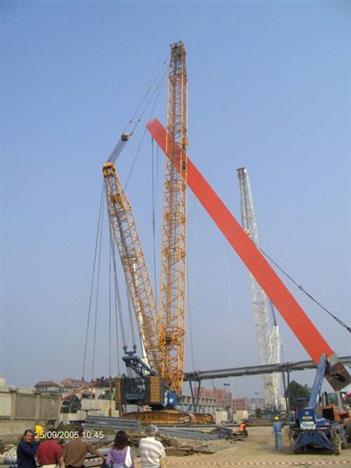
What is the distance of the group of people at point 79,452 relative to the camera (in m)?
7.00

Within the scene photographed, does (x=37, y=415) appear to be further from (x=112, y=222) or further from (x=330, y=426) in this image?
(x=112, y=222)

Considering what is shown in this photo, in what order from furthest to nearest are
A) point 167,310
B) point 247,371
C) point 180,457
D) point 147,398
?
1. point 247,371
2. point 167,310
3. point 147,398
4. point 180,457

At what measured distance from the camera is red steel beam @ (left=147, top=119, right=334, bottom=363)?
30.1 metres

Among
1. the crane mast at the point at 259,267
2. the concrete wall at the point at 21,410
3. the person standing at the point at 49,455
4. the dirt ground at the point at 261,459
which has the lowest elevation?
the dirt ground at the point at 261,459

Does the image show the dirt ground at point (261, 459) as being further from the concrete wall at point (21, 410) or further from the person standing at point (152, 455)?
the concrete wall at point (21, 410)

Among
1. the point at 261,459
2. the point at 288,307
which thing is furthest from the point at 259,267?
the point at 261,459

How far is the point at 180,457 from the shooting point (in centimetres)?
1805

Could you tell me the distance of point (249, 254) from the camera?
120 ft

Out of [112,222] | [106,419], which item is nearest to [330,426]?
[106,419]

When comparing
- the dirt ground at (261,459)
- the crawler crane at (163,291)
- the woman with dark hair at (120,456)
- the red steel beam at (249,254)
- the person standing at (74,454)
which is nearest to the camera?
the woman with dark hair at (120,456)

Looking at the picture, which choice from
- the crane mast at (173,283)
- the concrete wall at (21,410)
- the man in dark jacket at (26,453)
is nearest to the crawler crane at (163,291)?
the crane mast at (173,283)

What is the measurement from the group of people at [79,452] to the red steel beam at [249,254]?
19.3m

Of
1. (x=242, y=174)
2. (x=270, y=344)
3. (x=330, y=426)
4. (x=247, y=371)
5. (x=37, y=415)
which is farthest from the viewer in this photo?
(x=242, y=174)

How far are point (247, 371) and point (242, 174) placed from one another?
1352 inches
